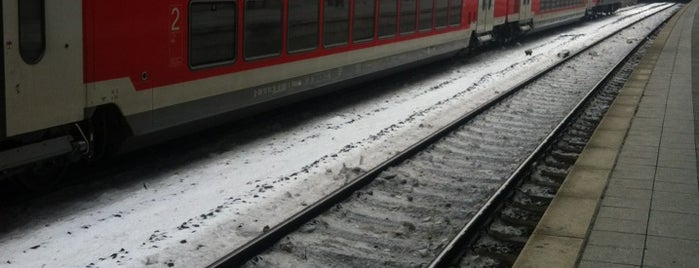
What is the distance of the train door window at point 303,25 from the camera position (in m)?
10.4

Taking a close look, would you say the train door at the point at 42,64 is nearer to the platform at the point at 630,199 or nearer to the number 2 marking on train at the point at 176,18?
the number 2 marking on train at the point at 176,18

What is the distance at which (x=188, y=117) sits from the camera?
8422 mm

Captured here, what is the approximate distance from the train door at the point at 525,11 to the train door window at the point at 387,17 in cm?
1084

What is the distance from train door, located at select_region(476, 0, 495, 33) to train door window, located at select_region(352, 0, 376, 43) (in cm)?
707

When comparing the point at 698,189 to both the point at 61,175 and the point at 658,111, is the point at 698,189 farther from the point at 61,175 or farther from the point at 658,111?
the point at 61,175

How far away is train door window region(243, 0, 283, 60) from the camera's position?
368 inches

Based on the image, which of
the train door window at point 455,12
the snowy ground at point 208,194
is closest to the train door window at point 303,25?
the snowy ground at point 208,194

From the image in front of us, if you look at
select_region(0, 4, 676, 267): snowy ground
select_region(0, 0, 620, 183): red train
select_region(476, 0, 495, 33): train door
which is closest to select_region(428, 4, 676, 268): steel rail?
select_region(0, 4, 676, 267): snowy ground

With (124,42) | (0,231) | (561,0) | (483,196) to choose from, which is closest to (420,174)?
(483,196)

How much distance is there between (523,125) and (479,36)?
898cm

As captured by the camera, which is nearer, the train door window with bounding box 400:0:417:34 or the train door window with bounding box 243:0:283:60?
the train door window with bounding box 243:0:283:60

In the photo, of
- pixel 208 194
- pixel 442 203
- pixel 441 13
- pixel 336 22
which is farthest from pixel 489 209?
pixel 441 13

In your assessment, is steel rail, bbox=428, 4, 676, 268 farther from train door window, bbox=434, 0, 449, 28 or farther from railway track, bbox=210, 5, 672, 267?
train door window, bbox=434, 0, 449, 28

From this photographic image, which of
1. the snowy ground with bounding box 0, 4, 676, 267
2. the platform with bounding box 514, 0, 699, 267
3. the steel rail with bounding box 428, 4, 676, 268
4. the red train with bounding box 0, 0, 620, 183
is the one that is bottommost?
the snowy ground with bounding box 0, 4, 676, 267
